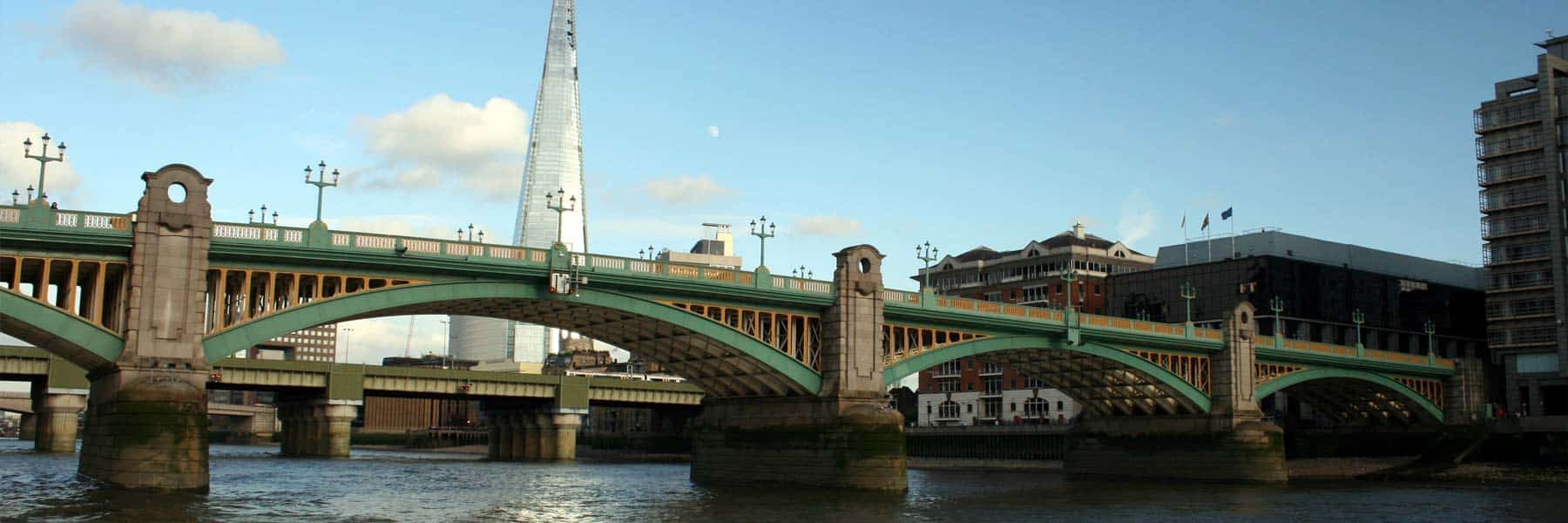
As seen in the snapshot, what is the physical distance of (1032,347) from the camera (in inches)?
3174

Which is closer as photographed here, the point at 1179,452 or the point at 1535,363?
the point at 1179,452

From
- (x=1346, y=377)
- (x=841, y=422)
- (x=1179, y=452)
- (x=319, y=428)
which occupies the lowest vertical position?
(x=1179, y=452)

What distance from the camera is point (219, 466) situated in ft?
316

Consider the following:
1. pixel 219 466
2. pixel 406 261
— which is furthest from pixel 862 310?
pixel 219 466

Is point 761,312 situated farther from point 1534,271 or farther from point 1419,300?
point 1419,300

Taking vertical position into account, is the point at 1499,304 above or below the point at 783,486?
above

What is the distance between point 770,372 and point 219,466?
47.5 meters

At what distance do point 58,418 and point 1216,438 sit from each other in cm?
9314

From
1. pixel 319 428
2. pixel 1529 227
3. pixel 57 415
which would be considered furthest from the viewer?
pixel 319 428

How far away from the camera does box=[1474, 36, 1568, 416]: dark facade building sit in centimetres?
10769

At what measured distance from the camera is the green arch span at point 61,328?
159ft

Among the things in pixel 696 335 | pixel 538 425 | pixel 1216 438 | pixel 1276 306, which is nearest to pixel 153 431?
pixel 696 335

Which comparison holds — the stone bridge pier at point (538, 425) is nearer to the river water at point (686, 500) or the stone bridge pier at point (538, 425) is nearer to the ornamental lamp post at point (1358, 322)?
the river water at point (686, 500)

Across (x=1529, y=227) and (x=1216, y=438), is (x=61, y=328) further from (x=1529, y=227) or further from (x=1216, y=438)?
(x=1529, y=227)
